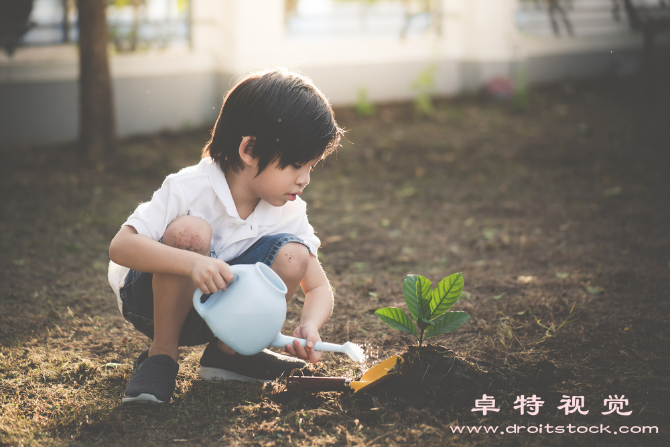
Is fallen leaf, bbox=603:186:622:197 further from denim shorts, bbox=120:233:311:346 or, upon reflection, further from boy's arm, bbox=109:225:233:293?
boy's arm, bbox=109:225:233:293

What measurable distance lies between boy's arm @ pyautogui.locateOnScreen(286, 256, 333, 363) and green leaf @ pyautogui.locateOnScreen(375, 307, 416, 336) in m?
0.16

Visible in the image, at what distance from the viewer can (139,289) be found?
1800 millimetres

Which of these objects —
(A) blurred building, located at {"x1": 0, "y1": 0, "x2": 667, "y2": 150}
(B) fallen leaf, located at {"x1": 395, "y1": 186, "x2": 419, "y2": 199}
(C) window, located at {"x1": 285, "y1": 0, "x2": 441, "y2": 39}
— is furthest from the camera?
(C) window, located at {"x1": 285, "y1": 0, "x2": 441, "y2": 39}

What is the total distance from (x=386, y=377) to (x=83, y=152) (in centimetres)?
416

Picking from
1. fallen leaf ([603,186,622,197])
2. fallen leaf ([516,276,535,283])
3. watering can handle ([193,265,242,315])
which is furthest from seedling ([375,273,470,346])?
fallen leaf ([603,186,622,197])

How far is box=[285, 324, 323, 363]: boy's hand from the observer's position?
5.37 ft

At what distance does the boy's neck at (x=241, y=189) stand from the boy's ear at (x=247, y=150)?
50 mm

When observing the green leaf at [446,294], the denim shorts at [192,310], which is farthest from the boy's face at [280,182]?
the green leaf at [446,294]

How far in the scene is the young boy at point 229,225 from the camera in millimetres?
1686

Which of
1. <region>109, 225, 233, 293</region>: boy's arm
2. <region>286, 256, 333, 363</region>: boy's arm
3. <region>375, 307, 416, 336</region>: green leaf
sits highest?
<region>109, 225, 233, 293</region>: boy's arm

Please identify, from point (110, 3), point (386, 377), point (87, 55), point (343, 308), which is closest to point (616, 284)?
point (343, 308)

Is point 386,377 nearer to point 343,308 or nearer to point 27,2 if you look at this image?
point 343,308

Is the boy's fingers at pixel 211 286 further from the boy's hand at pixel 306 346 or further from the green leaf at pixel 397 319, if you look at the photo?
the green leaf at pixel 397 319

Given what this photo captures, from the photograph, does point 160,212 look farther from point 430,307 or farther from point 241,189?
point 430,307
